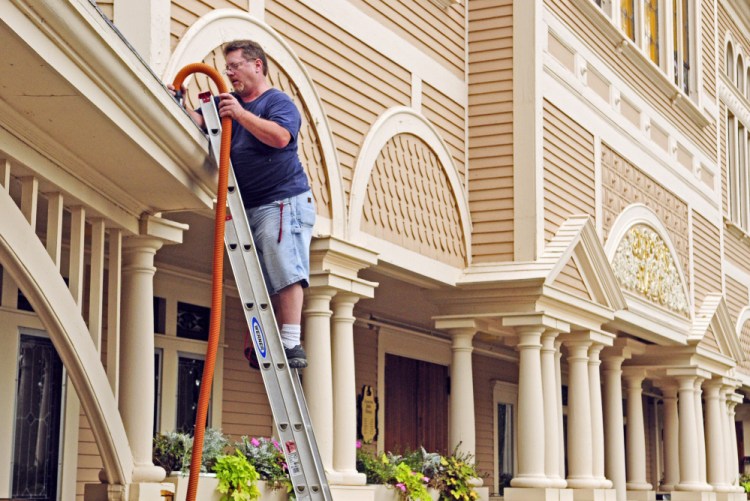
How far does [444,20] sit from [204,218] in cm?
490

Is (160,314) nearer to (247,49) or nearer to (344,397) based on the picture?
(344,397)

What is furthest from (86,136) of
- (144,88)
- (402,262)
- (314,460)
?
(402,262)

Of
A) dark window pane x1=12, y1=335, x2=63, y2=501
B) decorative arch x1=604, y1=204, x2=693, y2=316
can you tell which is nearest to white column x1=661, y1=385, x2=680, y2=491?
decorative arch x1=604, y1=204, x2=693, y2=316

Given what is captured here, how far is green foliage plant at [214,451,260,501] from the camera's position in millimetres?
9516

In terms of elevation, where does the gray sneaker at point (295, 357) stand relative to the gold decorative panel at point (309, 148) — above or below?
below

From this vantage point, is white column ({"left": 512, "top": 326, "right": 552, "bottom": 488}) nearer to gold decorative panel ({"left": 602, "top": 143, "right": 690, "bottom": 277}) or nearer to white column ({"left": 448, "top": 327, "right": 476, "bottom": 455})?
white column ({"left": 448, "top": 327, "right": 476, "bottom": 455})

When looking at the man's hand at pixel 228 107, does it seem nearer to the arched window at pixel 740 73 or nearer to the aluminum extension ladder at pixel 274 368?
the aluminum extension ladder at pixel 274 368

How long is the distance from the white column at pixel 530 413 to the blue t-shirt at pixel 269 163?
7.54m

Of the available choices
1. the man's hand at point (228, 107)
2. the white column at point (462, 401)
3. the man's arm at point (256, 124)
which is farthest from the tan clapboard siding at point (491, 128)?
the man's hand at point (228, 107)

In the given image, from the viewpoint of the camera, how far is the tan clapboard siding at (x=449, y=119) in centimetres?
1385

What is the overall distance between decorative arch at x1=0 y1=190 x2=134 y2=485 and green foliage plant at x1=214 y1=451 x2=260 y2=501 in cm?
188

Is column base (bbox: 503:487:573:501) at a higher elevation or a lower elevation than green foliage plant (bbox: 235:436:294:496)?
lower

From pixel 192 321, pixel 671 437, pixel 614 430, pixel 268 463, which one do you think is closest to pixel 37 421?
pixel 268 463

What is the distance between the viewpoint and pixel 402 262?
1302 cm
